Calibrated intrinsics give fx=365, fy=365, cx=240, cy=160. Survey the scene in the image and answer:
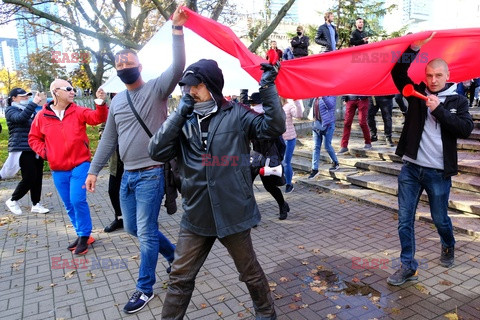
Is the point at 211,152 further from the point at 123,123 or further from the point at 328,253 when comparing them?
the point at 328,253

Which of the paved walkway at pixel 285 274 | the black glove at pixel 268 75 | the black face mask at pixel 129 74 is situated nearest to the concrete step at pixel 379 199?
the paved walkway at pixel 285 274

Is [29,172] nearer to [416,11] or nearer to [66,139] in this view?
[66,139]

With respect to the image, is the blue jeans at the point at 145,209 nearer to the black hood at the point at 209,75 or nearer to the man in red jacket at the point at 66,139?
the black hood at the point at 209,75

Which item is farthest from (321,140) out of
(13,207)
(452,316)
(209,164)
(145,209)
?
(13,207)

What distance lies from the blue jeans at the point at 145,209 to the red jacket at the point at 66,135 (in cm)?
151

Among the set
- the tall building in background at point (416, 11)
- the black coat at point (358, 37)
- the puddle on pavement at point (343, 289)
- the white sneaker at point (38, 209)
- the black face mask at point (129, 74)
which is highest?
the tall building in background at point (416, 11)

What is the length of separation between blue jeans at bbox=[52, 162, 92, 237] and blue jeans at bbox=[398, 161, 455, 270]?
3.80 m

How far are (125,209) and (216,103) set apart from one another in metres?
1.57

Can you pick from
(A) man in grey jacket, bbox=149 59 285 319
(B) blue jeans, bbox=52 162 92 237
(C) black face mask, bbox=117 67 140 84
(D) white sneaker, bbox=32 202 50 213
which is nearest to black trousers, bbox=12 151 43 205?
(D) white sneaker, bbox=32 202 50 213

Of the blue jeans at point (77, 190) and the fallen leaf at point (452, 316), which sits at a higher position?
the blue jeans at point (77, 190)

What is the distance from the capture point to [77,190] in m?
4.68

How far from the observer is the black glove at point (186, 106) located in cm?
248

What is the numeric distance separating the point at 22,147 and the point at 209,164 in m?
5.41

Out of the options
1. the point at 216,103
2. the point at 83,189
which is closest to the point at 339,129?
the point at 83,189
